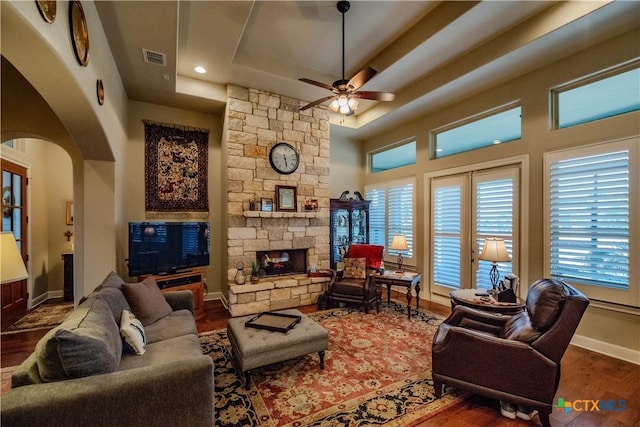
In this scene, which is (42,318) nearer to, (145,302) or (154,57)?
(145,302)

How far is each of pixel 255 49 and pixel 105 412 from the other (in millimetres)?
4040

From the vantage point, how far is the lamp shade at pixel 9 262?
1647 mm

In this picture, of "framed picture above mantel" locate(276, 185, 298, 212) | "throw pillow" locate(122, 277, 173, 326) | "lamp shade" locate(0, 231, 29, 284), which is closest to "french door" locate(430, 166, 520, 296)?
"framed picture above mantel" locate(276, 185, 298, 212)

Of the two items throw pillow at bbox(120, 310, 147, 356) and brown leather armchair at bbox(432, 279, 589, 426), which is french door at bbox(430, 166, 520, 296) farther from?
throw pillow at bbox(120, 310, 147, 356)

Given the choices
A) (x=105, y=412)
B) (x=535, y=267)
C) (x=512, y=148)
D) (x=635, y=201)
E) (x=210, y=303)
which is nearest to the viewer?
(x=105, y=412)

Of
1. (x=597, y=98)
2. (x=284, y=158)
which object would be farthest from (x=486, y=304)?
(x=284, y=158)

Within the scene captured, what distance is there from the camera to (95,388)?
137cm

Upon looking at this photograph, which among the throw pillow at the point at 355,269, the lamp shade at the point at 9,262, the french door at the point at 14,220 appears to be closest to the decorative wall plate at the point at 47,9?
the lamp shade at the point at 9,262

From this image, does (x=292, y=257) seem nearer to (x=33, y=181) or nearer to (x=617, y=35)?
(x=33, y=181)

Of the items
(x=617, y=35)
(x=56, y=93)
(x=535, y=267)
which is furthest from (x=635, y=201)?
(x=56, y=93)

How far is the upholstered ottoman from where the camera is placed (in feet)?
7.58

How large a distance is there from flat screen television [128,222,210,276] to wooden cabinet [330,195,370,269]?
7.91 feet

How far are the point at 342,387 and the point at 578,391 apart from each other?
2.04 meters

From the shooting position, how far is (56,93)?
2.21 m
